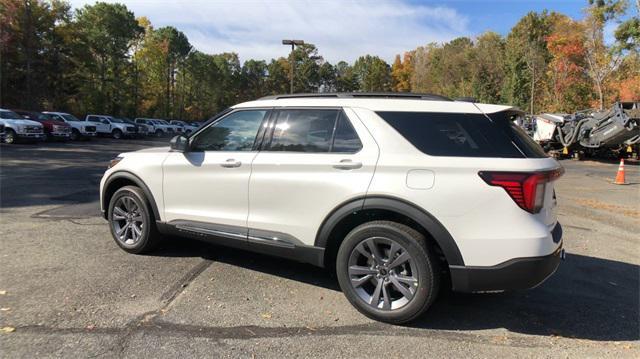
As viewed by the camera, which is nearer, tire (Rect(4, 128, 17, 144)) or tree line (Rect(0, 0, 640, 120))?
tire (Rect(4, 128, 17, 144))

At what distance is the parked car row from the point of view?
72.0 ft

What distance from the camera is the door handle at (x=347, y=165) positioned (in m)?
3.83

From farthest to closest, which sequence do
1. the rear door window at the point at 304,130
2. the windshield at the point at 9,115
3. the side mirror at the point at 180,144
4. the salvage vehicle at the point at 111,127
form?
the salvage vehicle at the point at 111,127 < the windshield at the point at 9,115 < the side mirror at the point at 180,144 < the rear door window at the point at 304,130

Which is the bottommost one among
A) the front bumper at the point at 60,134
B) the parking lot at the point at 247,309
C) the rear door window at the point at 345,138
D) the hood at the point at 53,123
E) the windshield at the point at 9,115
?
the parking lot at the point at 247,309

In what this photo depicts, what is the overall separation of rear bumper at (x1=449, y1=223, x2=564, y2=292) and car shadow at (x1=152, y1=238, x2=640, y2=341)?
1.54 feet

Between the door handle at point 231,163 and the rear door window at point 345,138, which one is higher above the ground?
the rear door window at point 345,138

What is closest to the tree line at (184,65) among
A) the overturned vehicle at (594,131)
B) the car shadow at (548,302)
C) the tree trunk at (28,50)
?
the tree trunk at (28,50)

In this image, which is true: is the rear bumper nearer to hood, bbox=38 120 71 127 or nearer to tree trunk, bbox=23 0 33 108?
hood, bbox=38 120 71 127

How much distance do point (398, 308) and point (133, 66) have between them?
55.8 meters

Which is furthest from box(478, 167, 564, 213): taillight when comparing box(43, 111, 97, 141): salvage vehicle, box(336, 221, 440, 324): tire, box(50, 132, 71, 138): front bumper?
box(43, 111, 97, 141): salvage vehicle

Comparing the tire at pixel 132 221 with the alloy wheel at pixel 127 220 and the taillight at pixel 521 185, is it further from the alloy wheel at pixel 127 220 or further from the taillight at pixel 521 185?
the taillight at pixel 521 185

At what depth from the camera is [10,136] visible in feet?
71.8

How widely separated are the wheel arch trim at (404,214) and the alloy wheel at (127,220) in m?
2.50

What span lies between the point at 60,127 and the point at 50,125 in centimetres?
64
